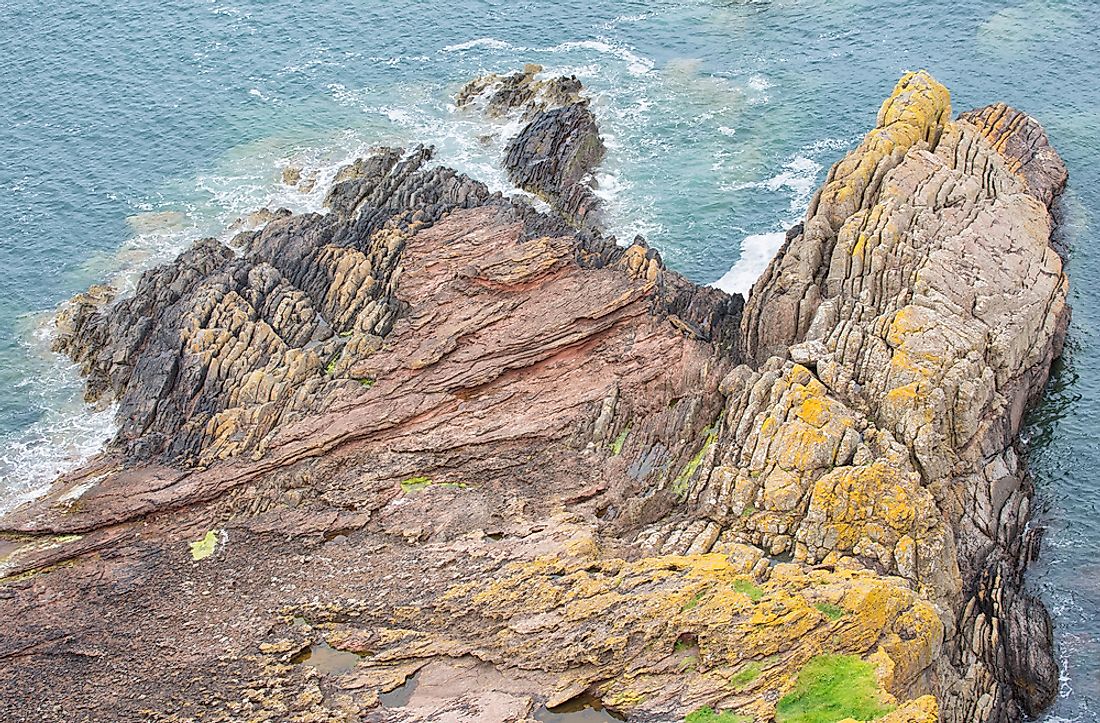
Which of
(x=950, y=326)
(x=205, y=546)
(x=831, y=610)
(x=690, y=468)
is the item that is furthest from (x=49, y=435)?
(x=950, y=326)

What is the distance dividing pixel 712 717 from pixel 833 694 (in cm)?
495

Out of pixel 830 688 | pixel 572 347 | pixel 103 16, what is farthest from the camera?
pixel 103 16

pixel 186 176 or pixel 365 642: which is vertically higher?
pixel 186 176

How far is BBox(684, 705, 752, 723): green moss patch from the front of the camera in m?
48.2

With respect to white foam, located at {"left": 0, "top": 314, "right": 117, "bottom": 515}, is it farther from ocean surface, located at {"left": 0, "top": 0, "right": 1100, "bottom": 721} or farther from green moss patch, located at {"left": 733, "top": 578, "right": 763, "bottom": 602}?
green moss patch, located at {"left": 733, "top": 578, "right": 763, "bottom": 602}

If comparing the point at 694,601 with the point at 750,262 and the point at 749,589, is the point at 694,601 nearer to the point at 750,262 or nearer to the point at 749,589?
the point at 749,589

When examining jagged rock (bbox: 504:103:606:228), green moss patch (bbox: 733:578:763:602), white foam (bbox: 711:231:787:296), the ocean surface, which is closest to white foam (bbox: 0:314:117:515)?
the ocean surface

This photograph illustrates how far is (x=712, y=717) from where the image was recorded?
4844 centimetres

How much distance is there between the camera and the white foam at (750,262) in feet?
270

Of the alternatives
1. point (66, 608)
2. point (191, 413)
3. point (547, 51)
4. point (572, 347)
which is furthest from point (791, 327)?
point (547, 51)

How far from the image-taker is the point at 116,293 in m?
85.5

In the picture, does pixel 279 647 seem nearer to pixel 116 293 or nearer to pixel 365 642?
pixel 365 642

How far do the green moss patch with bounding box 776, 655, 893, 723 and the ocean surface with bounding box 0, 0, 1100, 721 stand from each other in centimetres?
2499

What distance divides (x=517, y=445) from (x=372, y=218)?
24962 millimetres
